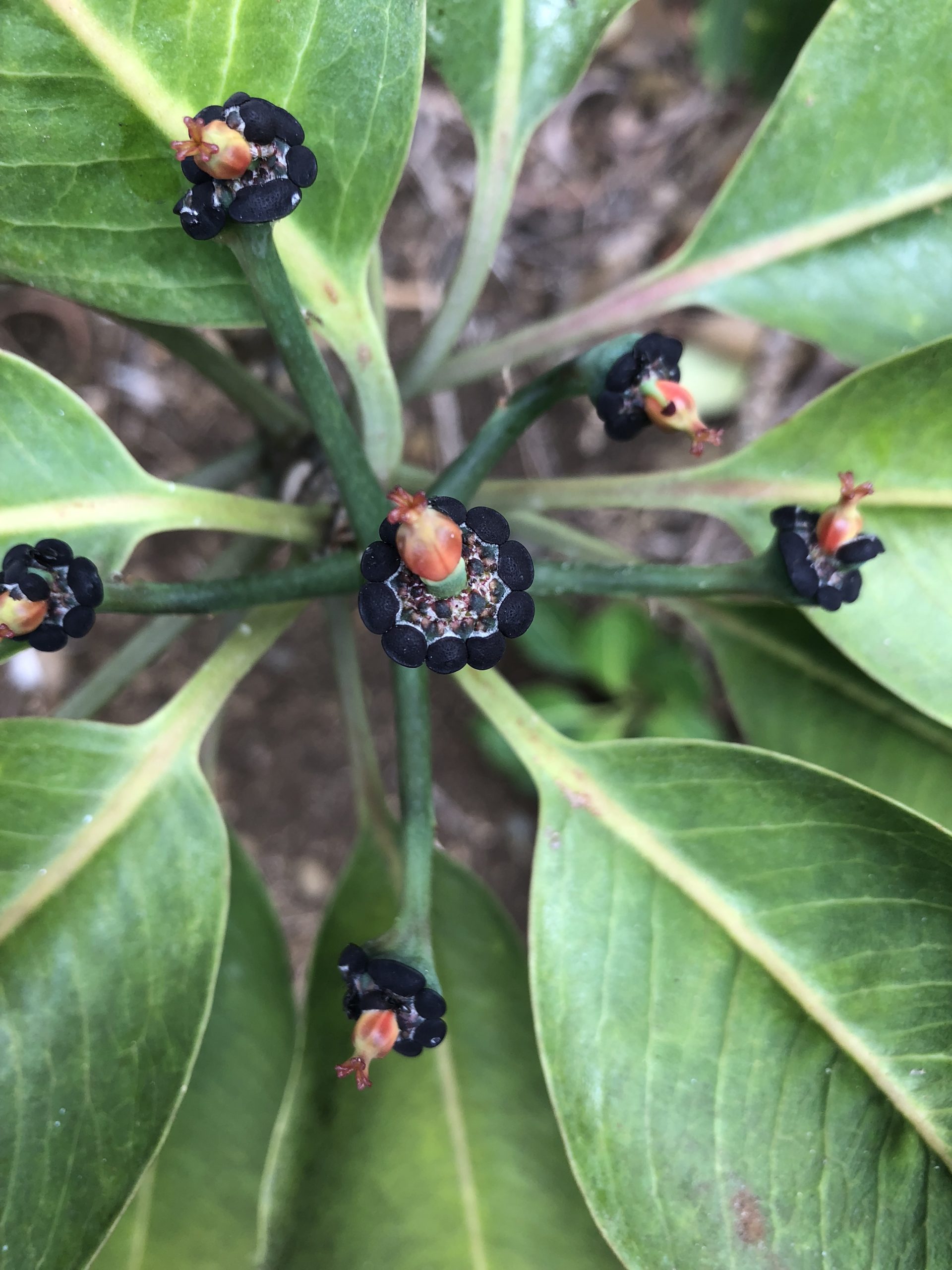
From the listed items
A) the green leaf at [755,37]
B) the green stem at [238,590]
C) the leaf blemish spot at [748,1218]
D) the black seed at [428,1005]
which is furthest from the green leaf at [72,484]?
the green leaf at [755,37]

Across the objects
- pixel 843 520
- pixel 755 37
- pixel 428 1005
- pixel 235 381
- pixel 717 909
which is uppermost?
pixel 755 37

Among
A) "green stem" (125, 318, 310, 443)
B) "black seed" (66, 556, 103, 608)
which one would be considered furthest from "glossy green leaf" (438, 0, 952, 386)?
"black seed" (66, 556, 103, 608)

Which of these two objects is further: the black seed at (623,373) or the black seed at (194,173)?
the black seed at (623,373)

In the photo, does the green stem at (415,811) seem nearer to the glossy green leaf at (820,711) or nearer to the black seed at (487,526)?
the black seed at (487,526)

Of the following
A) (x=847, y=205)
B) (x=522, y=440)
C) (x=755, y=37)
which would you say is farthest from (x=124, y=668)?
(x=755, y=37)

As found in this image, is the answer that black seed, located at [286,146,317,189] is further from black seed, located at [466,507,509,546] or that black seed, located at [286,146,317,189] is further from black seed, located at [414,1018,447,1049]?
black seed, located at [414,1018,447,1049]

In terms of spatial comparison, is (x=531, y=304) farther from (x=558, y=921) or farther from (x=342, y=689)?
(x=558, y=921)

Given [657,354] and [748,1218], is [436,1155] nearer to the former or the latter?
[748,1218]
